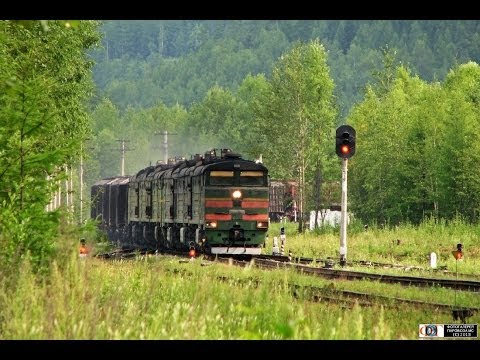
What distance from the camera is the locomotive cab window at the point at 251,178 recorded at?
33531mm

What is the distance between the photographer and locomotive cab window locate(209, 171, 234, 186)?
33.3 metres

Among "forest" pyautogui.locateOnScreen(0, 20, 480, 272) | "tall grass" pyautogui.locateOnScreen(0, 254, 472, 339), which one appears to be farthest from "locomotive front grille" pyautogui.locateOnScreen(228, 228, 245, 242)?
"tall grass" pyautogui.locateOnScreen(0, 254, 472, 339)

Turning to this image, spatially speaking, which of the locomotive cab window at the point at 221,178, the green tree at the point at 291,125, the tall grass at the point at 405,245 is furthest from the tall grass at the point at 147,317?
the green tree at the point at 291,125

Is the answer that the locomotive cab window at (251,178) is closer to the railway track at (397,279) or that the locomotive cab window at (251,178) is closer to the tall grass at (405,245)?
the tall grass at (405,245)

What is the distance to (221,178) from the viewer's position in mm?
33344

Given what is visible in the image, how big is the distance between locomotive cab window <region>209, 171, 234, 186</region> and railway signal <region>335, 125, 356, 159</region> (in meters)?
6.67

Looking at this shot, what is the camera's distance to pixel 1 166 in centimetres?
1497

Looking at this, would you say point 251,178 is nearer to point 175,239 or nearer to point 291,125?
point 175,239

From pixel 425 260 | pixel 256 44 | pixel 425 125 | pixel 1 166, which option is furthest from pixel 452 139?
pixel 256 44

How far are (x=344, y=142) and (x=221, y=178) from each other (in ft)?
22.7

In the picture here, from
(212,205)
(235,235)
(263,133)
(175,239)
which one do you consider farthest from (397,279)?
(263,133)

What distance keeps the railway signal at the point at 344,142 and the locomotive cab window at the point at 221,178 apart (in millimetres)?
6669
